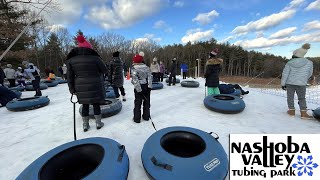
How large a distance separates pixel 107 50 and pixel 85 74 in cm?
3673

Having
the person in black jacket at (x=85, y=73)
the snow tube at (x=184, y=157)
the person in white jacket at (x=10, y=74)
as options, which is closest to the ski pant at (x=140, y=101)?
the person in black jacket at (x=85, y=73)

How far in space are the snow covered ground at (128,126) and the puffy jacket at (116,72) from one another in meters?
0.81

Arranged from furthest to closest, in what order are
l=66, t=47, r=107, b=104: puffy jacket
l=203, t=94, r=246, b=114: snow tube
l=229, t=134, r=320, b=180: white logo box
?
l=203, t=94, r=246, b=114: snow tube < l=66, t=47, r=107, b=104: puffy jacket < l=229, t=134, r=320, b=180: white logo box

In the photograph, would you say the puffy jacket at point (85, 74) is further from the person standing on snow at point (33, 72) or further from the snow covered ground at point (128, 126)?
the person standing on snow at point (33, 72)

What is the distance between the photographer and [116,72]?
6246 millimetres

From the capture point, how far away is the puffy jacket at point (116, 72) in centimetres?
617

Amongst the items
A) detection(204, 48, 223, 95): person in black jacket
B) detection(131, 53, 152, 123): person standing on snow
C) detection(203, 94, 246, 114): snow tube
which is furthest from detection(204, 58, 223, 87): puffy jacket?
detection(131, 53, 152, 123): person standing on snow

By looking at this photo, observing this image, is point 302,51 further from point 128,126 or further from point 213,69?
point 128,126

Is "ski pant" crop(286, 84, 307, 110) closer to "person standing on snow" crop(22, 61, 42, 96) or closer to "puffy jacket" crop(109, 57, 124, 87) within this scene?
"puffy jacket" crop(109, 57, 124, 87)

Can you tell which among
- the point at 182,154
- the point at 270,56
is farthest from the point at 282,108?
the point at 270,56

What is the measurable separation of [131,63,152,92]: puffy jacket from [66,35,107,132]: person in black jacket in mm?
693

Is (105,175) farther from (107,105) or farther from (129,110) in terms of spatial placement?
(129,110)

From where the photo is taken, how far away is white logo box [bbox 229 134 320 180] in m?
2.35

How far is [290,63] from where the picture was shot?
454 cm
